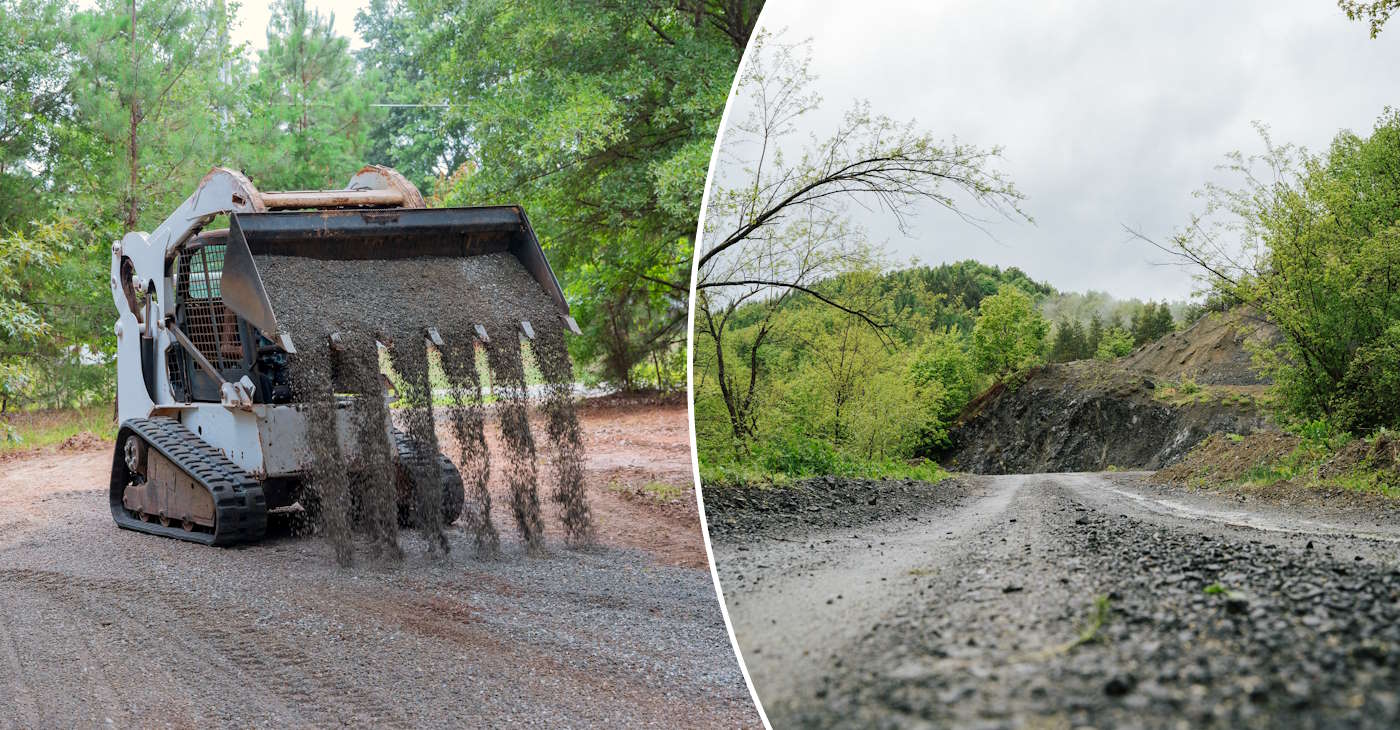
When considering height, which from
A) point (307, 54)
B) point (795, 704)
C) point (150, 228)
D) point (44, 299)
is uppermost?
point (307, 54)

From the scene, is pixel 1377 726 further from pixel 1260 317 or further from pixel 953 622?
pixel 1260 317

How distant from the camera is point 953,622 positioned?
0.67 metres

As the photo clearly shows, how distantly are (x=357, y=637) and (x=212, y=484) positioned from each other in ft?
9.14

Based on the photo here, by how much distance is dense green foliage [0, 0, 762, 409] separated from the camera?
1520 cm

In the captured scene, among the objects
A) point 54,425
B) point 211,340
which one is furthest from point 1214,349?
point 54,425

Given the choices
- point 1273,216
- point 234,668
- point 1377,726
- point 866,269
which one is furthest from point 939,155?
point 234,668

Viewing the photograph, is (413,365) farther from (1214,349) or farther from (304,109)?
(304,109)

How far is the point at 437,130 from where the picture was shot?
1973 centimetres

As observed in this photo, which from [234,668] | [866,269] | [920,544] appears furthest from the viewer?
[234,668]

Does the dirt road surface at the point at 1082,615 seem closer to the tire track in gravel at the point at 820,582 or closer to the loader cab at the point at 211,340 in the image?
the tire track in gravel at the point at 820,582

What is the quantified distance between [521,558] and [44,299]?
14.3m

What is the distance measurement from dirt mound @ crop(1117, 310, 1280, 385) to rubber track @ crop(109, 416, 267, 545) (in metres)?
8.06

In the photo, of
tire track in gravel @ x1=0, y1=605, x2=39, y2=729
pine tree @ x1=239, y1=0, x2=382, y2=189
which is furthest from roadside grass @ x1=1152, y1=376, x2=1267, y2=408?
pine tree @ x1=239, y1=0, x2=382, y2=189

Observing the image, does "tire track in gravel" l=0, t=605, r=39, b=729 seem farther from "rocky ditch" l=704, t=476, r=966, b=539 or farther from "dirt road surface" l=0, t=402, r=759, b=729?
"rocky ditch" l=704, t=476, r=966, b=539
